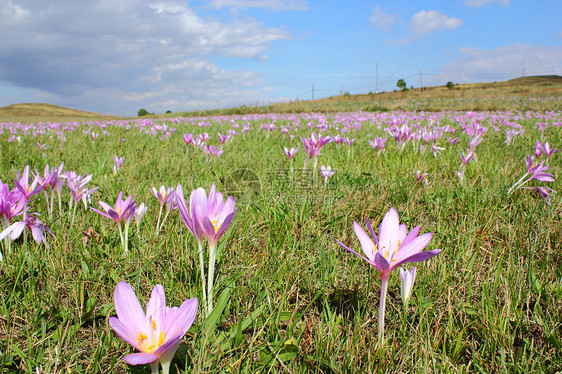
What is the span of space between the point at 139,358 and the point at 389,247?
81cm

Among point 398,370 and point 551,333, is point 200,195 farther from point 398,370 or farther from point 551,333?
point 551,333

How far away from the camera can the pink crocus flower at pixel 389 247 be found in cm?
98

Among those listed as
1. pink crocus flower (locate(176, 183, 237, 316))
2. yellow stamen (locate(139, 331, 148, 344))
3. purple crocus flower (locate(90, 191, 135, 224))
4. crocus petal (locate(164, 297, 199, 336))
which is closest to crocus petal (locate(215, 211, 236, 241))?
pink crocus flower (locate(176, 183, 237, 316))

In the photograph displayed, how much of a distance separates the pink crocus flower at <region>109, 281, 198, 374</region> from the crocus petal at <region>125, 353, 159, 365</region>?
34 millimetres

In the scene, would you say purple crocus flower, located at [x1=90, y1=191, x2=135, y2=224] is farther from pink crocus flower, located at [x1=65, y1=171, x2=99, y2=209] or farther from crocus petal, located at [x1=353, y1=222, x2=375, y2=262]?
crocus petal, located at [x1=353, y1=222, x2=375, y2=262]

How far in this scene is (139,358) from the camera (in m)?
0.71

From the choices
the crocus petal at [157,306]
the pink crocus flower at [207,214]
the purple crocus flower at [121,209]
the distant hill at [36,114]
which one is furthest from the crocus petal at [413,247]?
the distant hill at [36,114]

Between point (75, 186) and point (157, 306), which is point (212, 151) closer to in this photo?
point (75, 186)

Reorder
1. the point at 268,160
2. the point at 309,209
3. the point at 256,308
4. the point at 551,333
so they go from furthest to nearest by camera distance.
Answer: the point at 268,160 < the point at 309,209 < the point at 256,308 < the point at 551,333

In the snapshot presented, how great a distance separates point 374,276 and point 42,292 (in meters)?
1.55

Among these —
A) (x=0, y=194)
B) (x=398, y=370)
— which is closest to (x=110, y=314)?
(x=0, y=194)

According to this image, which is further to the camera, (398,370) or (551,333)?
(551,333)

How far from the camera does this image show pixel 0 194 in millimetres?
1398

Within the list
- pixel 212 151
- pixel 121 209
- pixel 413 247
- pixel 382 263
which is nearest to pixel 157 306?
pixel 382 263
